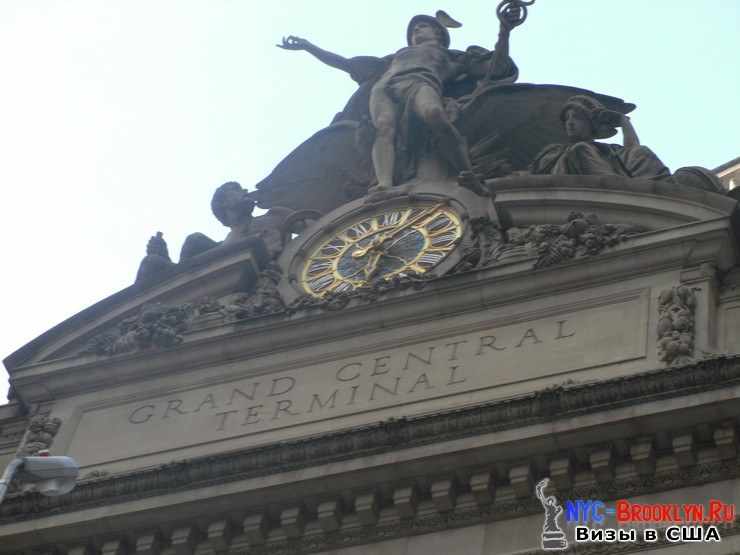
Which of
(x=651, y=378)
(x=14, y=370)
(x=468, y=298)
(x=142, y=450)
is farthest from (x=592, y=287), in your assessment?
(x=14, y=370)

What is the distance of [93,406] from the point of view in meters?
26.6

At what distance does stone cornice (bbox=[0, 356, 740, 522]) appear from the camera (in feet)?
71.4

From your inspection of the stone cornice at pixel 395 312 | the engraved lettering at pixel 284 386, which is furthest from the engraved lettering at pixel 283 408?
the stone cornice at pixel 395 312

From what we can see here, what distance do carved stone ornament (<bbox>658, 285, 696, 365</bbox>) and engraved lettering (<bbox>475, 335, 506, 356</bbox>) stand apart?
196 centimetres

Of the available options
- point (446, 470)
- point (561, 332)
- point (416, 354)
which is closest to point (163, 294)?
point (416, 354)

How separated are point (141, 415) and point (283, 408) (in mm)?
1967

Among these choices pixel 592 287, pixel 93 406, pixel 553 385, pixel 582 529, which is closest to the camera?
pixel 582 529

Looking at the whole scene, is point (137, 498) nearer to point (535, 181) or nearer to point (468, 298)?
point (468, 298)

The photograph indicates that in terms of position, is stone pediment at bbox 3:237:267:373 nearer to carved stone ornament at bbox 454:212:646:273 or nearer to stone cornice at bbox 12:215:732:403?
stone cornice at bbox 12:215:732:403

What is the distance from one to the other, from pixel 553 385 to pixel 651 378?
1.56 metres

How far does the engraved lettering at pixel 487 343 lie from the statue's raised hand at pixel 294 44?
888 centimetres

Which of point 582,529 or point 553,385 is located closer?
point 582,529

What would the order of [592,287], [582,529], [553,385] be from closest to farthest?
[582,529] < [553,385] < [592,287]

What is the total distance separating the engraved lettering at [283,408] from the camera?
2506 cm
